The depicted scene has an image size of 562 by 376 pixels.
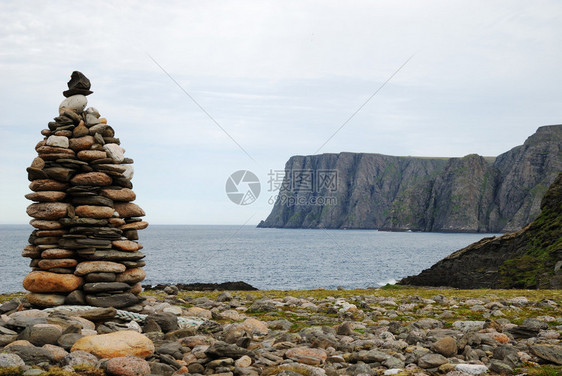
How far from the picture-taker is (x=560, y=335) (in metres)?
12.6

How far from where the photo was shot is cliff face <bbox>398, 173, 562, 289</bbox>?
34688mm

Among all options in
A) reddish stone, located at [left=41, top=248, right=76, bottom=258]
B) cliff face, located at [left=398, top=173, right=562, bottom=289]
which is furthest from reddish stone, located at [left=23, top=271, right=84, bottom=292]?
cliff face, located at [left=398, top=173, right=562, bottom=289]

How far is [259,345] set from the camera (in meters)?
11.5

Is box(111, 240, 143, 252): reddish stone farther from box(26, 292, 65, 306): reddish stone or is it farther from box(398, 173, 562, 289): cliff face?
box(398, 173, 562, 289): cliff face

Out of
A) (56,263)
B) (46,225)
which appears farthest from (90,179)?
(56,263)

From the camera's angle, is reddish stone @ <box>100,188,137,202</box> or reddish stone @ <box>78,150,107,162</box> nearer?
reddish stone @ <box>78,150,107,162</box>

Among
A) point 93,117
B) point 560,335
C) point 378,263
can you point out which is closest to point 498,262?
point 560,335

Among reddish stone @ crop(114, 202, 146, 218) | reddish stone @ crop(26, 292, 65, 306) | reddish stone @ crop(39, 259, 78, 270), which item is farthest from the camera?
reddish stone @ crop(114, 202, 146, 218)

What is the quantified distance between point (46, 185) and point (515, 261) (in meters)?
35.2

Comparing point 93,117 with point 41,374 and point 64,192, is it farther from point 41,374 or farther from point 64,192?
point 41,374

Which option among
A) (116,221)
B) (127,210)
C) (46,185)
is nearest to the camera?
(46,185)

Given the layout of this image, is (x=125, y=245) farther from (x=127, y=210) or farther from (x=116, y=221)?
(x=127, y=210)

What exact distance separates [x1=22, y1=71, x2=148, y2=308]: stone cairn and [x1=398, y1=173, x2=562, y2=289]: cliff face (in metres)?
28.2

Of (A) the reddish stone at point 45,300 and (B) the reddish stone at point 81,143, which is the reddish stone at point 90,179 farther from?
(A) the reddish stone at point 45,300
